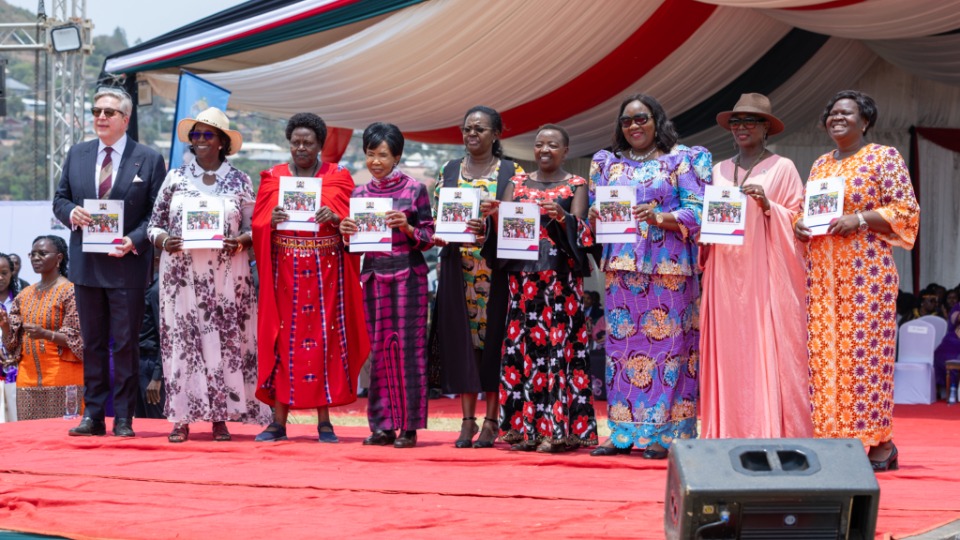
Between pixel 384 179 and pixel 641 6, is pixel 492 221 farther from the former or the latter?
pixel 641 6

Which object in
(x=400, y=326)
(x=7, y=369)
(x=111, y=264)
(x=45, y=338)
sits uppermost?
(x=111, y=264)

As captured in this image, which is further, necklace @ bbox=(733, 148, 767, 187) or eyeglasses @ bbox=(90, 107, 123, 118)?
eyeglasses @ bbox=(90, 107, 123, 118)

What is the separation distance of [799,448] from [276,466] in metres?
3.01

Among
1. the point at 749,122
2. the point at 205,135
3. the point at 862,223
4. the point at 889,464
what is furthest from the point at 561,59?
the point at 889,464

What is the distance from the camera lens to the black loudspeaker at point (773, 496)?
12.5 ft

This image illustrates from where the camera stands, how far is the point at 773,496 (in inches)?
150

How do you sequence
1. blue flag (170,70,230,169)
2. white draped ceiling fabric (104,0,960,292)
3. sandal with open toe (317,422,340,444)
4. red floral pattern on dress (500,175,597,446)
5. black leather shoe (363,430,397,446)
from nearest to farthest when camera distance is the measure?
red floral pattern on dress (500,175,597,446), black leather shoe (363,430,397,446), sandal with open toe (317,422,340,444), white draped ceiling fabric (104,0,960,292), blue flag (170,70,230,169)

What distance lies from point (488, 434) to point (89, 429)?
7.52 ft

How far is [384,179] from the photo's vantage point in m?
7.15

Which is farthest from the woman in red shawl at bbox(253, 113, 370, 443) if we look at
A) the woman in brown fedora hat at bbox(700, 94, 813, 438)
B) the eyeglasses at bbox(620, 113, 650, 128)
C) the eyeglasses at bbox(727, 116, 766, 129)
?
the eyeglasses at bbox(727, 116, 766, 129)

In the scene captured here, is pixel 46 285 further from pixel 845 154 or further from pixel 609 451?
pixel 845 154

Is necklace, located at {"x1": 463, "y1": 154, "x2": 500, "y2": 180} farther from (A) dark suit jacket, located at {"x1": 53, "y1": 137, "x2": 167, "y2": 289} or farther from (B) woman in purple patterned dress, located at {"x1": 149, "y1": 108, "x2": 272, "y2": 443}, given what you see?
(A) dark suit jacket, located at {"x1": 53, "y1": 137, "x2": 167, "y2": 289}

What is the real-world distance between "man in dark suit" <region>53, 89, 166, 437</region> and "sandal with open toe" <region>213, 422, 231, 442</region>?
1.65 feet

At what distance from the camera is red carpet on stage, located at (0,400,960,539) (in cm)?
471
